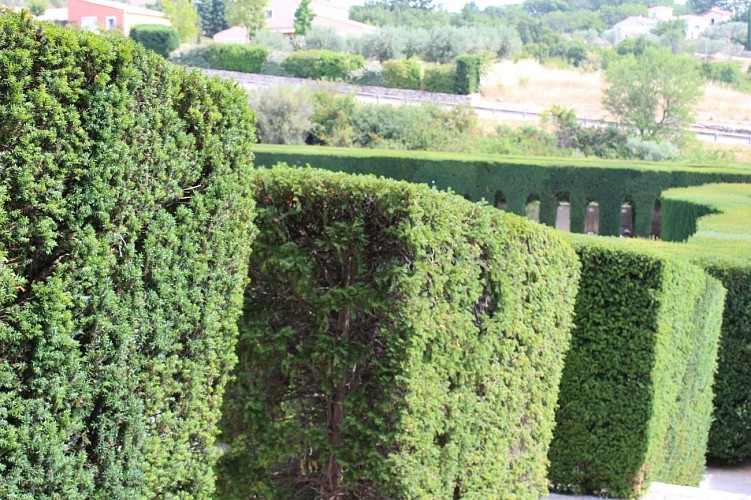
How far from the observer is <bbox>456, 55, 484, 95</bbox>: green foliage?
51.6 metres

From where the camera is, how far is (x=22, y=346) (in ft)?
9.59

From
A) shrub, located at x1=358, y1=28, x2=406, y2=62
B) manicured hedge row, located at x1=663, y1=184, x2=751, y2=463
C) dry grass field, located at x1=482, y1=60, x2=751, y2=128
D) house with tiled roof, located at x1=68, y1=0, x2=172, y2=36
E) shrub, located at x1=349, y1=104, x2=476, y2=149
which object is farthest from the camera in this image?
house with tiled roof, located at x1=68, y1=0, x2=172, y2=36

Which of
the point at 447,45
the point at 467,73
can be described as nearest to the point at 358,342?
the point at 467,73

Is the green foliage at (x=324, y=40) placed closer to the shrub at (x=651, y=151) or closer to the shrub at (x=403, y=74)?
the shrub at (x=403, y=74)

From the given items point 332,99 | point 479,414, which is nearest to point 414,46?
point 332,99

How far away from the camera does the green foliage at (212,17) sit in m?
97.6

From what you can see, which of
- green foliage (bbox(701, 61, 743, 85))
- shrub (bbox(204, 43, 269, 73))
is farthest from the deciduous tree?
green foliage (bbox(701, 61, 743, 85))

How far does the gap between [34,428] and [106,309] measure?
18.3 inches

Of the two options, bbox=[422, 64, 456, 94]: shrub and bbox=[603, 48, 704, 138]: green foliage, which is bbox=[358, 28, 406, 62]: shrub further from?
bbox=[603, 48, 704, 138]: green foliage

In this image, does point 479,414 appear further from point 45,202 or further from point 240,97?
point 45,202

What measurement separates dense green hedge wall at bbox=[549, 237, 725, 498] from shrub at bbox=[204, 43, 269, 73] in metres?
51.1

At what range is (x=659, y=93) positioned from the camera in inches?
1566

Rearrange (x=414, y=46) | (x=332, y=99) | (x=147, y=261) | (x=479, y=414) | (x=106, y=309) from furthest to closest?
(x=414, y=46), (x=332, y=99), (x=479, y=414), (x=147, y=261), (x=106, y=309)

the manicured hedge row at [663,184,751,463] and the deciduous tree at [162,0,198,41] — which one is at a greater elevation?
the deciduous tree at [162,0,198,41]
